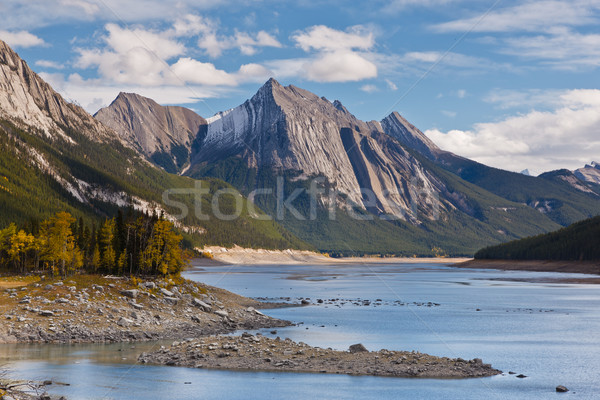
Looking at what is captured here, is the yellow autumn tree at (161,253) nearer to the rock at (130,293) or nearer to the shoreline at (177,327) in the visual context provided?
the shoreline at (177,327)

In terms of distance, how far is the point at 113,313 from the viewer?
2589 inches

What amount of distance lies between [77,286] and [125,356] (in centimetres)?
2032

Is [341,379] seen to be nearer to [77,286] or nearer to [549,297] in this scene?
[77,286]

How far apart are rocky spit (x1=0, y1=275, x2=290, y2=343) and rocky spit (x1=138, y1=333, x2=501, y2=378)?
9.84 m

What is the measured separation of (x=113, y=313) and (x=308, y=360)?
2458cm

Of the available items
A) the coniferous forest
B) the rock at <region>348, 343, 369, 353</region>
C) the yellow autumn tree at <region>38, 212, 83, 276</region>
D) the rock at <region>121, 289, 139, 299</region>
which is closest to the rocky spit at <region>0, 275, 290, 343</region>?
the rock at <region>121, 289, 139, 299</region>

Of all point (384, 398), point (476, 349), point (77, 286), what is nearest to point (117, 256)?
point (77, 286)

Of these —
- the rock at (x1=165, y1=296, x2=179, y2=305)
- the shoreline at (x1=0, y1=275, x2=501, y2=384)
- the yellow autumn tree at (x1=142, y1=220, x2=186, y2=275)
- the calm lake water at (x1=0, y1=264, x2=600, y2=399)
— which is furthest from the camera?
the yellow autumn tree at (x1=142, y1=220, x2=186, y2=275)

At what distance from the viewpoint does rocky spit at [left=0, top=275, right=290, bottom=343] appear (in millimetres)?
60406

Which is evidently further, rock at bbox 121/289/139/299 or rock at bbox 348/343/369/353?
rock at bbox 121/289/139/299

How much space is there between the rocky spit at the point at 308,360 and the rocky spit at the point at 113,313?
9.84 meters

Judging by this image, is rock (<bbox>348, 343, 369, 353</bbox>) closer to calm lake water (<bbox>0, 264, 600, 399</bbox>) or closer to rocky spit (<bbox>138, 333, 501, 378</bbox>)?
rocky spit (<bbox>138, 333, 501, 378</bbox>)

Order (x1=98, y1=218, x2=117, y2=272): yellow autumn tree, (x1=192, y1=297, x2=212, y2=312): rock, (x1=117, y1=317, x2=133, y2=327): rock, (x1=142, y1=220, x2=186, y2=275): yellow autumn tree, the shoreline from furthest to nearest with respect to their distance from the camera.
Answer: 1. (x1=98, y1=218, x2=117, y2=272): yellow autumn tree
2. (x1=142, y1=220, x2=186, y2=275): yellow autumn tree
3. (x1=192, y1=297, x2=212, y2=312): rock
4. (x1=117, y1=317, x2=133, y2=327): rock
5. the shoreline

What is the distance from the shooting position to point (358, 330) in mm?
73312
